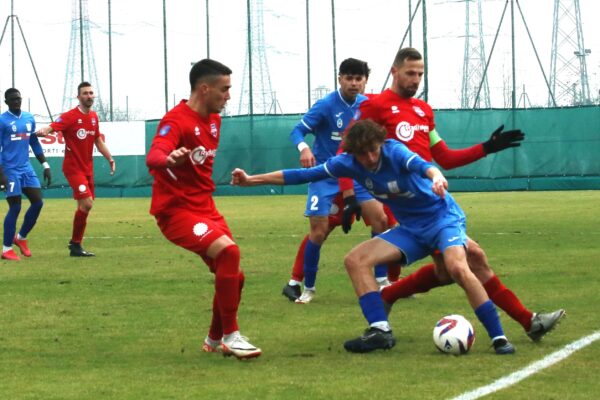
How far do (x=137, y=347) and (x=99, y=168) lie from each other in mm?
30671

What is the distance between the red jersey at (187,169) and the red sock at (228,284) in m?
0.45

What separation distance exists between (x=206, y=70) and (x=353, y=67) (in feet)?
10.8

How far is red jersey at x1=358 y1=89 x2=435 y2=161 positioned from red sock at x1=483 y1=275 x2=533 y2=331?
5.99ft

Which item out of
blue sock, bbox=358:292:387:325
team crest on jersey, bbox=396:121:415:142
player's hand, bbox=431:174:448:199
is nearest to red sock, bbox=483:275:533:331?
blue sock, bbox=358:292:387:325

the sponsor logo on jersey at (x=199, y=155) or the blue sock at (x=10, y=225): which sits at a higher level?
the sponsor logo on jersey at (x=199, y=155)

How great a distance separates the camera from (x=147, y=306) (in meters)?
10.6

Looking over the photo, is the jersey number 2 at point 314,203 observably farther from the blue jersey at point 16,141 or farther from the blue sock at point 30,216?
the blue jersey at point 16,141

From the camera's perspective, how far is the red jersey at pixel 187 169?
7.98 metres

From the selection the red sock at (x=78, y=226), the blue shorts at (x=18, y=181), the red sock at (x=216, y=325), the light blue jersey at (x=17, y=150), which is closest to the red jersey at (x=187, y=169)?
the red sock at (x=216, y=325)

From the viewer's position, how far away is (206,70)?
8148 mm

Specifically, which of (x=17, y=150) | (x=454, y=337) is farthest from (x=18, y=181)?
(x=454, y=337)

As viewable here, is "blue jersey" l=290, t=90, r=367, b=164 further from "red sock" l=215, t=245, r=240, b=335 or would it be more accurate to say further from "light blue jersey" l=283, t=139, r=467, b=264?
"red sock" l=215, t=245, r=240, b=335

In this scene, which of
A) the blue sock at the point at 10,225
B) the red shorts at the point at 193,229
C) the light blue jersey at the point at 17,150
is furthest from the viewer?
the light blue jersey at the point at 17,150

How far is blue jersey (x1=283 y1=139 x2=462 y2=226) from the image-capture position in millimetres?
7844
